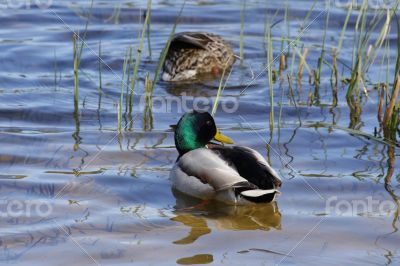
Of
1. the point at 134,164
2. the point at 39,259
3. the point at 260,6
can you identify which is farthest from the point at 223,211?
the point at 260,6

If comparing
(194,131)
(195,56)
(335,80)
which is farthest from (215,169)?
(195,56)

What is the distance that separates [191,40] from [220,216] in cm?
473

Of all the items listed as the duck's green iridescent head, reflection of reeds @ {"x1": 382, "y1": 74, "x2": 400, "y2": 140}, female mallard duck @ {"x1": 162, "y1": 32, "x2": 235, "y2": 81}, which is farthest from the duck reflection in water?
female mallard duck @ {"x1": 162, "y1": 32, "x2": 235, "y2": 81}

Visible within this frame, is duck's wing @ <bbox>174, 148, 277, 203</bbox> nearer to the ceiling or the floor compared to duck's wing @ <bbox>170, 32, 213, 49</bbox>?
nearer to the floor

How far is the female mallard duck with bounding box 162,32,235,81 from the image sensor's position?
11.0 m

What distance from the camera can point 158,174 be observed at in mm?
7434

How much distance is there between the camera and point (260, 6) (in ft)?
43.5

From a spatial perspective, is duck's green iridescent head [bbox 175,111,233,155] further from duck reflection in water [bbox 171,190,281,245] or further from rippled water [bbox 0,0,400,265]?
duck reflection in water [bbox 171,190,281,245]

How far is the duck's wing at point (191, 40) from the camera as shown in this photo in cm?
1105

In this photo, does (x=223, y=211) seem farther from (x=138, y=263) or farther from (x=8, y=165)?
(x=8, y=165)

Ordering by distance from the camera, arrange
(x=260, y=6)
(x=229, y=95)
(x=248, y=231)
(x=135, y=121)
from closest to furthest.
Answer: (x=248, y=231) < (x=135, y=121) < (x=229, y=95) < (x=260, y=6)

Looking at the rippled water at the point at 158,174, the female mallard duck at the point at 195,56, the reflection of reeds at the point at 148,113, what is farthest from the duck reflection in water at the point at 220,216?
the female mallard duck at the point at 195,56

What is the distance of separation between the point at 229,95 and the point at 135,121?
157 cm

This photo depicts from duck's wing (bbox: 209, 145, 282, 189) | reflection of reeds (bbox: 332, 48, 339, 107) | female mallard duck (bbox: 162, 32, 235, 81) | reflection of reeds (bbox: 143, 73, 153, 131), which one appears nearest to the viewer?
duck's wing (bbox: 209, 145, 282, 189)
